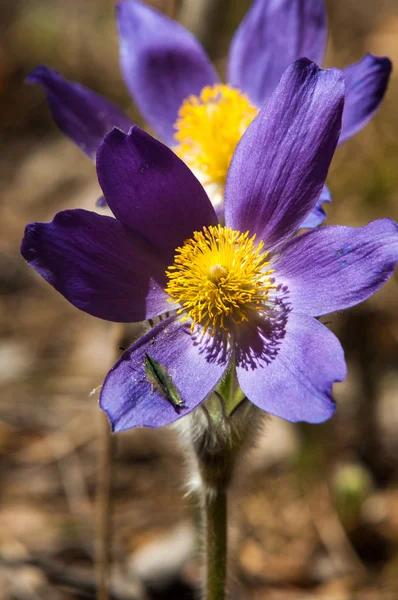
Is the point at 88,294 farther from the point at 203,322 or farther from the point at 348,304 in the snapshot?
the point at 348,304

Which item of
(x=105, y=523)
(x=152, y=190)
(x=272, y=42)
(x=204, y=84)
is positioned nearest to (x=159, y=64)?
(x=204, y=84)

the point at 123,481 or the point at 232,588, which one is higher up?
the point at 123,481

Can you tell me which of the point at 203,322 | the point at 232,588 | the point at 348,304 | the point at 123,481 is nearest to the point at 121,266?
the point at 203,322

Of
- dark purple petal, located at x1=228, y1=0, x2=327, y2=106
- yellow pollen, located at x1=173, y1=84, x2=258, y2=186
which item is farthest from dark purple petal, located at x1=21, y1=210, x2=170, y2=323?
dark purple petal, located at x1=228, y1=0, x2=327, y2=106

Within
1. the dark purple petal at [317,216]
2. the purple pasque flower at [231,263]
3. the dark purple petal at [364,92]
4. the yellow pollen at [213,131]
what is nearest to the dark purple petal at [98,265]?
the purple pasque flower at [231,263]

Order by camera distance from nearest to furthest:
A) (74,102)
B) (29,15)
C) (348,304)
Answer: (348,304)
(74,102)
(29,15)

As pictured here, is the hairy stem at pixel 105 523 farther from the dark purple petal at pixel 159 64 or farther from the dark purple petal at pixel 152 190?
the dark purple petal at pixel 159 64

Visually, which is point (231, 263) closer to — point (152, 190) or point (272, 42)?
point (152, 190)
